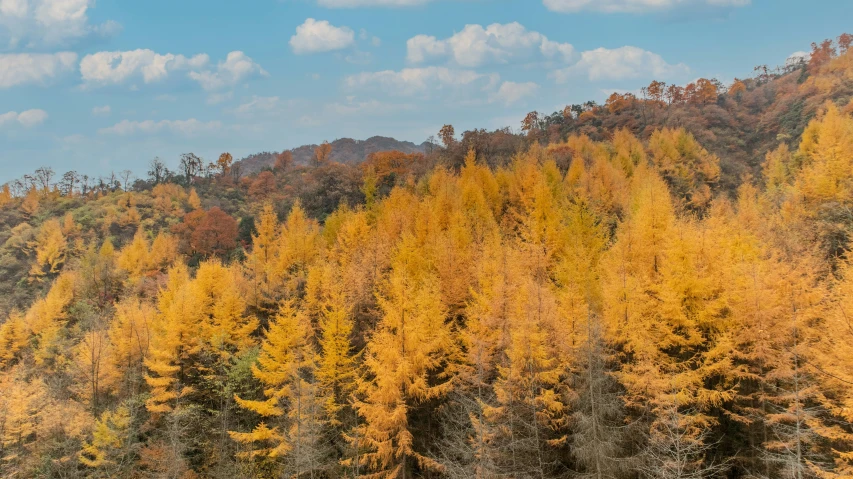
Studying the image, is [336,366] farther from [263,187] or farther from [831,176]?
[263,187]

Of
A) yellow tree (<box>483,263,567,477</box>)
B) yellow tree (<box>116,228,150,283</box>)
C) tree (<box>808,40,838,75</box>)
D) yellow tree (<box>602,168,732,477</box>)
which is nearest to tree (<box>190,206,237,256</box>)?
yellow tree (<box>116,228,150,283</box>)

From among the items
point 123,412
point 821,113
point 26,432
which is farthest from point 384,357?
point 821,113

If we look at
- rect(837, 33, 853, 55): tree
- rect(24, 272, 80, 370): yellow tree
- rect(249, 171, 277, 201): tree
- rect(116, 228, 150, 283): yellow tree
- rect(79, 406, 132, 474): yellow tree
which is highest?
rect(837, 33, 853, 55): tree

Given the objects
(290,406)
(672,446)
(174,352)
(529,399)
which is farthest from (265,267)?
(672,446)

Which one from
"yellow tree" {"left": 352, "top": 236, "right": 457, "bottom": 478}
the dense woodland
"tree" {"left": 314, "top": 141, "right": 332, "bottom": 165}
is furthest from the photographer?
"tree" {"left": 314, "top": 141, "right": 332, "bottom": 165}

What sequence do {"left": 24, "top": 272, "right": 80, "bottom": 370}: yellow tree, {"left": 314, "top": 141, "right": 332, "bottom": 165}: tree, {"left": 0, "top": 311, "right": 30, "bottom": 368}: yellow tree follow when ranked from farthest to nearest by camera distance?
1. {"left": 314, "top": 141, "right": 332, "bottom": 165}: tree
2. {"left": 0, "top": 311, "right": 30, "bottom": 368}: yellow tree
3. {"left": 24, "top": 272, "right": 80, "bottom": 370}: yellow tree

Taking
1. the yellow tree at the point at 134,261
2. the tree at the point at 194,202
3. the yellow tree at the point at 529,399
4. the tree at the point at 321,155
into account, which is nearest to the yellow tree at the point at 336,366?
the yellow tree at the point at 529,399

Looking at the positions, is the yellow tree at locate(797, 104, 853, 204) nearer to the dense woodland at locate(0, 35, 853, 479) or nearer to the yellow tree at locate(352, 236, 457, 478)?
the dense woodland at locate(0, 35, 853, 479)

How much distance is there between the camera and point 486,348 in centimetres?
1870

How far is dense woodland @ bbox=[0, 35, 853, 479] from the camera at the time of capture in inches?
611

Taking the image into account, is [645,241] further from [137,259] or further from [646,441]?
[137,259]

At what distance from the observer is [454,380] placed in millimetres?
19578

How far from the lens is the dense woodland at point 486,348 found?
50.9ft

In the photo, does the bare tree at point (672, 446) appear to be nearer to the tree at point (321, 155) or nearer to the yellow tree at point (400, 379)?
the yellow tree at point (400, 379)
